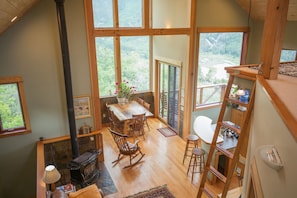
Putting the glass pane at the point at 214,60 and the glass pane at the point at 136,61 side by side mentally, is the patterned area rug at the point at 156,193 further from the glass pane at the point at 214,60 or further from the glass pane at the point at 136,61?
the glass pane at the point at 136,61

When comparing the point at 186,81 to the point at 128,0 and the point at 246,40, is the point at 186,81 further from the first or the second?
the point at 128,0

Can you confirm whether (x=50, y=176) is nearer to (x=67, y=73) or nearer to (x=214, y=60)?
(x=67, y=73)

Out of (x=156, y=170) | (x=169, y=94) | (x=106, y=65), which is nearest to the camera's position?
(x=156, y=170)

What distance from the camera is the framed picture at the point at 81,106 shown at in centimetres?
505

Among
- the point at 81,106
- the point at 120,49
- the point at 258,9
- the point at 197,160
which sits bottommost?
the point at 197,160

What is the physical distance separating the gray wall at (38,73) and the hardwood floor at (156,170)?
5.21 ft

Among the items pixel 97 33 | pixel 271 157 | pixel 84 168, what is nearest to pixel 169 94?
pixel 97 33

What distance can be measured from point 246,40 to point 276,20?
17.1ft

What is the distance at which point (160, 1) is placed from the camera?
7.30 metres

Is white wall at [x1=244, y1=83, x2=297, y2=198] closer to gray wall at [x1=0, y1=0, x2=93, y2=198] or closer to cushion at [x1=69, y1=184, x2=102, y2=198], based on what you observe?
cushion at [x1=69, y1=184, x2=102, y2=198]

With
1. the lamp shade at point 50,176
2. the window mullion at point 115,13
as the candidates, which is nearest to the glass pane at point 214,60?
the window mullion at point 115,13

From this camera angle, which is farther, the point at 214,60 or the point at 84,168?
the point at 214,60

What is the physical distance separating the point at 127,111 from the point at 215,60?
120 inches

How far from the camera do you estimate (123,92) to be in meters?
7.98
